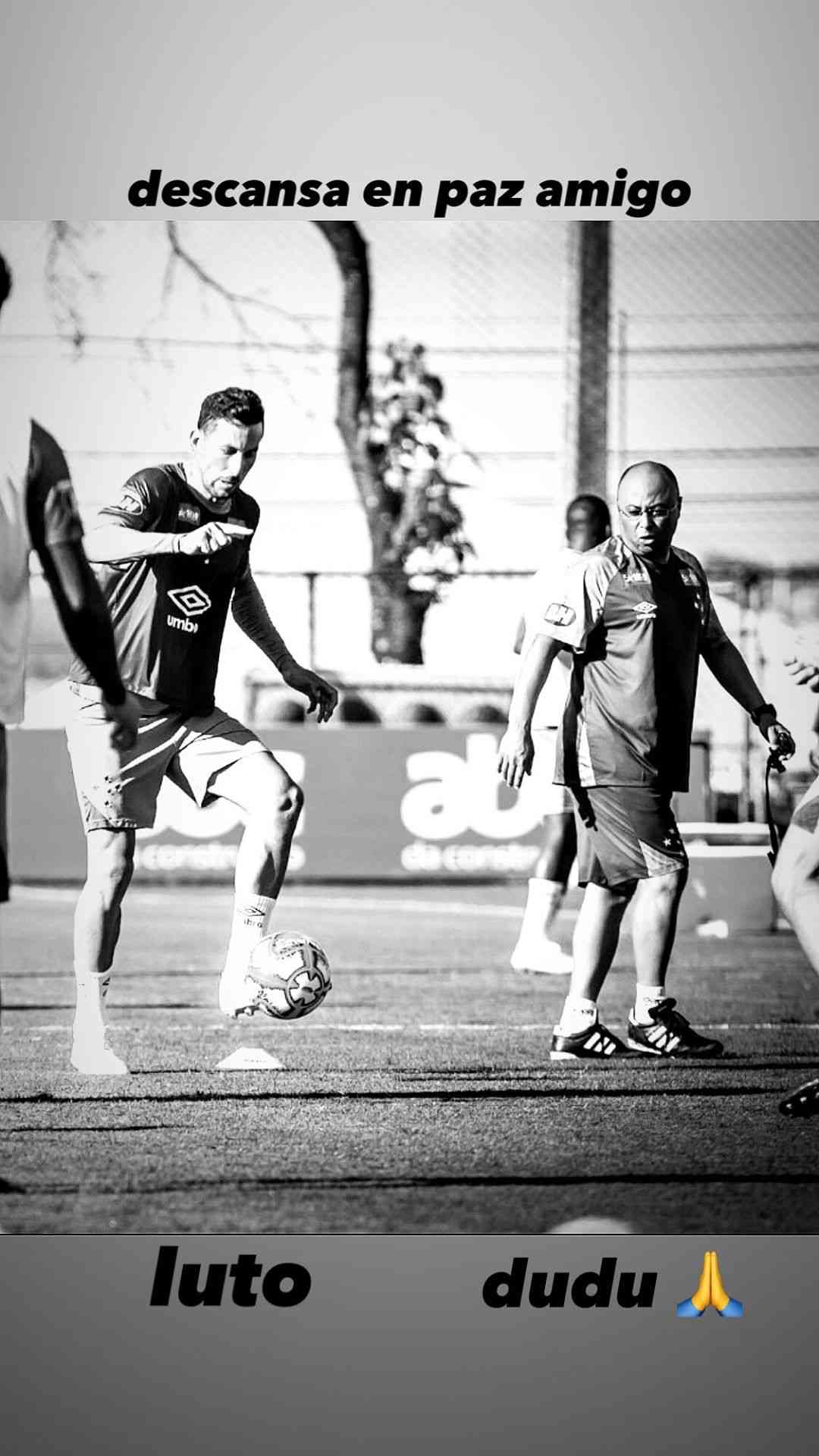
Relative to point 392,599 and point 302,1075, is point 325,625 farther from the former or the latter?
point 302,1075

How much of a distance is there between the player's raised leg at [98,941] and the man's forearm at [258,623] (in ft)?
2.31

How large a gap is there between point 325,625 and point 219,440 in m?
6.00

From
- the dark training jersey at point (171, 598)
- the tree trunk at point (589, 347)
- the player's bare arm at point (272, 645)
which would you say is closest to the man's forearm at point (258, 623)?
the player's bare arm at point (272, 645)

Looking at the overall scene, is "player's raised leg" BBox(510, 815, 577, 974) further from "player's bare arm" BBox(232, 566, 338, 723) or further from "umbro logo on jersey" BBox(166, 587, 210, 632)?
"umbro logo on jersey" BBox(166, 587, 210, 632)

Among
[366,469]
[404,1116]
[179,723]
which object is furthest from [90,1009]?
[366,469]

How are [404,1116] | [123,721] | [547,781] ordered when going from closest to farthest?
[123,721] → [404,1116] → [547,781]

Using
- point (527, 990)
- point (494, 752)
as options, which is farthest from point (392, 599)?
point (527, 990)

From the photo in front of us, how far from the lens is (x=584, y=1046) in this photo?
217 inches

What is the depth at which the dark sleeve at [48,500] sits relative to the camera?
3980mm

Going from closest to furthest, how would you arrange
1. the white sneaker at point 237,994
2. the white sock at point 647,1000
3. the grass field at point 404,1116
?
the grass field at point 404,1116
the white sneaker at point 237,994
the white sock at point 647,1000

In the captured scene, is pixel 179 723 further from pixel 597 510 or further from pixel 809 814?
pixel 597 510

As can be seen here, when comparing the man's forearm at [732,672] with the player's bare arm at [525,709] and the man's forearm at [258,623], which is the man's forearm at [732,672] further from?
the man's forearm at [258,623]

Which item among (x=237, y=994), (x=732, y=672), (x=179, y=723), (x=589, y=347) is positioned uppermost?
(x=589, y=347)

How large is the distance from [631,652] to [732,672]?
38 cm
